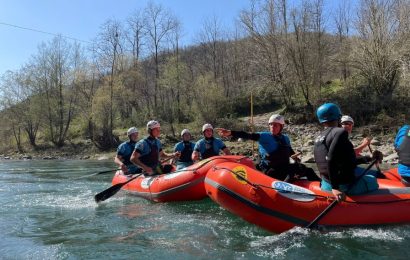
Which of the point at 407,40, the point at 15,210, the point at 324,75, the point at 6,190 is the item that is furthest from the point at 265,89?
the point at 15,210

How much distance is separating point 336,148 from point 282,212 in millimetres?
1146

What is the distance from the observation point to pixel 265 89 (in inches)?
1011

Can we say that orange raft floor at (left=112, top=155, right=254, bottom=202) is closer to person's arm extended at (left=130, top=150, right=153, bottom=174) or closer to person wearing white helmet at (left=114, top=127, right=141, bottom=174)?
person's arm extended at (left=130, top=150, right=153, bottom=174)

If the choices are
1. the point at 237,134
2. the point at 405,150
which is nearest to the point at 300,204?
the point at 237,134

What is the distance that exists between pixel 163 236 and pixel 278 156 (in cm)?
215

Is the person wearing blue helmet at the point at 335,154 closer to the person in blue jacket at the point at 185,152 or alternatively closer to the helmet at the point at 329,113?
the helmet at the point at 329,113

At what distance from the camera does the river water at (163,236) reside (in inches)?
191

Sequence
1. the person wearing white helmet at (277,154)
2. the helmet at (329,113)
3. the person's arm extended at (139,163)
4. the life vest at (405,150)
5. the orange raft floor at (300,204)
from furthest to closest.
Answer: the person's arm extended at (139,163) < the person wearing white helmet at (277,154) < the life vest at (405,150) < the orange raft floor at (300,204) < the helmet at (329,113)

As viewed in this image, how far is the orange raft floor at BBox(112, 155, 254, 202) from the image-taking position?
7.32 m

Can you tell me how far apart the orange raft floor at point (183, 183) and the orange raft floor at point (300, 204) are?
1.52 m

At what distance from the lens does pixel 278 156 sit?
21.4 ft

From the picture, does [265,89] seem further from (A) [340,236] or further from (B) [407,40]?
(A) [340,236]

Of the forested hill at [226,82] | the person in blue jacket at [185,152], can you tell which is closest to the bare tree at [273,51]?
the forested hill at [226,82]

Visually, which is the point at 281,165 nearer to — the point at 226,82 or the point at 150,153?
the point at 150,153
